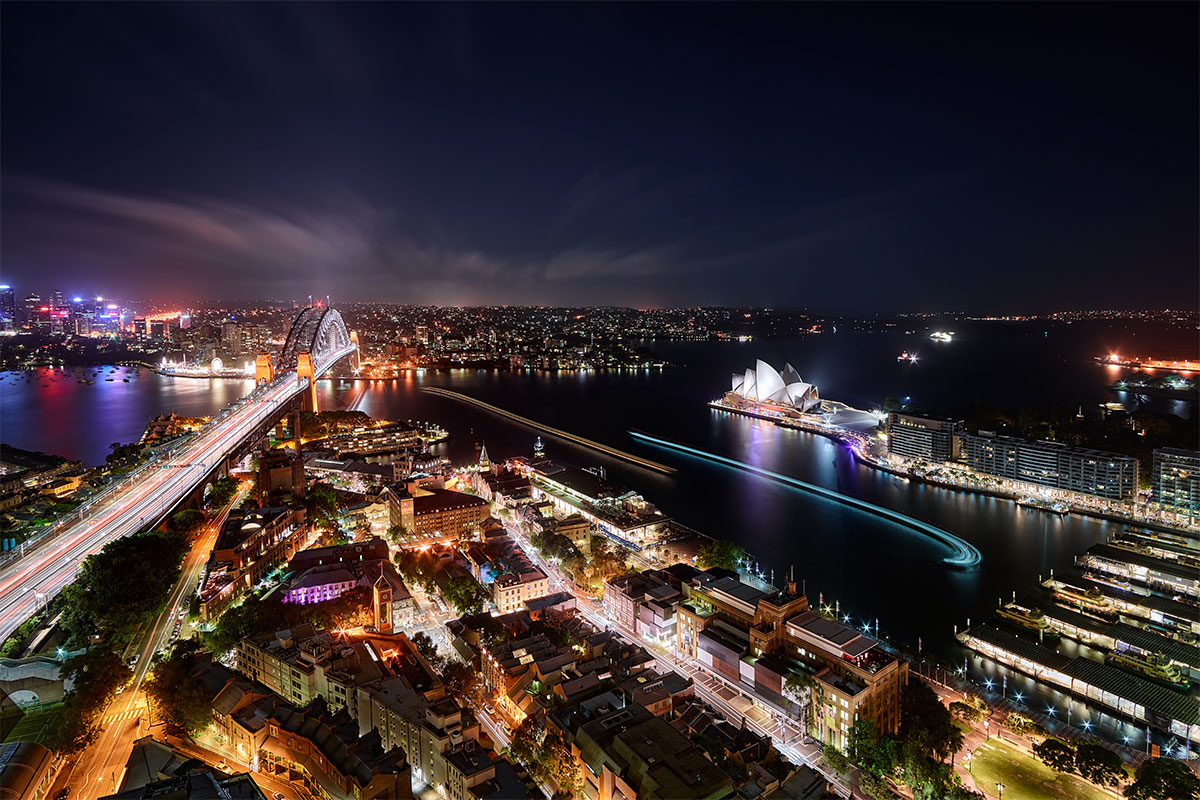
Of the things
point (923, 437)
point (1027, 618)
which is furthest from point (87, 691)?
point (923, 437)

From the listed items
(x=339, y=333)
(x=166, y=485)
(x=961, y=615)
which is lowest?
(x=961, y=615)

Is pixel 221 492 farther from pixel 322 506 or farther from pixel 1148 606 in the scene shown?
pixel 1148 606

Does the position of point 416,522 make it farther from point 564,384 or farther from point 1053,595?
point 564,384

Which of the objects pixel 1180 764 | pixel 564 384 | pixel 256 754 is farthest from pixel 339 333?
pixel 1180 764

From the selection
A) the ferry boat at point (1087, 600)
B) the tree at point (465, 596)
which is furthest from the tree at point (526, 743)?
the ferry boat at point (1087, 600)

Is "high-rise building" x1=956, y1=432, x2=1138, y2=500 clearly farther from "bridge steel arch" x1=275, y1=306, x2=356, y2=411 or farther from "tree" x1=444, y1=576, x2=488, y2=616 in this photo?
"bridge steel arch" x1=275, y1=306, x2=356, y2=411

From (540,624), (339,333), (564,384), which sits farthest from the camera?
(339,333)

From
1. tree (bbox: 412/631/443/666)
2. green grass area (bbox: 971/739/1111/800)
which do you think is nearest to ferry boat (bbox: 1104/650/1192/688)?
green grass area (bbox: 971/739/1111/800)

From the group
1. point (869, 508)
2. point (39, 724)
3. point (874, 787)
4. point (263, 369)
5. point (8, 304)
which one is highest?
point (8, 304)
